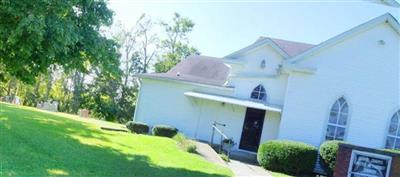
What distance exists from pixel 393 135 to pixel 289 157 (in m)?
5.72

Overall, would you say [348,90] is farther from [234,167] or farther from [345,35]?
[234,167]

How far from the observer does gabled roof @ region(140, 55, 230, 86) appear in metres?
25.5

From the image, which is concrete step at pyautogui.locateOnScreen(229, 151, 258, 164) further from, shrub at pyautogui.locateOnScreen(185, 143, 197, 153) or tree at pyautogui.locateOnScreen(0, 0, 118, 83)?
A: tree at pyautogui.locateOnScreen(0, 0, 118, 83)

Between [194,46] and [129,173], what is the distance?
132 ft

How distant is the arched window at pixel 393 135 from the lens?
20.2 m

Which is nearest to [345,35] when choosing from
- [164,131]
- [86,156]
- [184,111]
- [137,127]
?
[184,111]

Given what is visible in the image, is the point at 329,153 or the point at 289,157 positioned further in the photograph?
the point at 329,153

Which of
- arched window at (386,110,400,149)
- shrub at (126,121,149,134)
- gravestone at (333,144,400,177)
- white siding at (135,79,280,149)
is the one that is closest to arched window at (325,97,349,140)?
arched window at (386,110,400,149)

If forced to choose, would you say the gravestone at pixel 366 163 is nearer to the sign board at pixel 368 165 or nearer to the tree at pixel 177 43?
the sign board at pixel 368 165

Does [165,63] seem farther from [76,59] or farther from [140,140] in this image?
[76,59]

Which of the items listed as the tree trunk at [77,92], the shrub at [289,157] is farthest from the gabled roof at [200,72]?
the tree trunk at [77,92]

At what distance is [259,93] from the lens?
2362 centimetres

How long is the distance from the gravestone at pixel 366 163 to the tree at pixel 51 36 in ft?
21.8

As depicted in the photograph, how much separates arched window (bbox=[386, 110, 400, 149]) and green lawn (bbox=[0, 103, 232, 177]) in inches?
378
